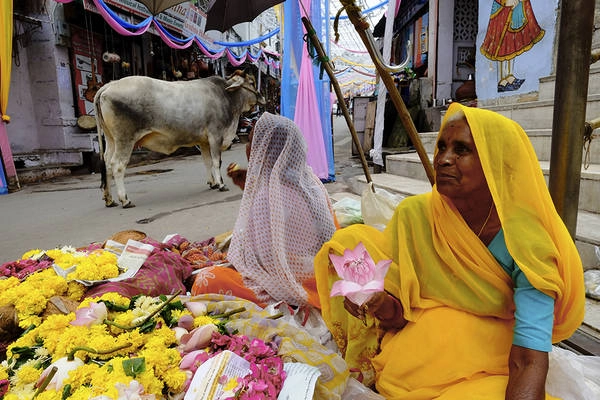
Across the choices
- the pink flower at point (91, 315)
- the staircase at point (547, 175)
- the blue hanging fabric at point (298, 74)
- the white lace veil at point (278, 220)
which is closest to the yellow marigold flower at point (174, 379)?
the pink flower at point (91, 315)

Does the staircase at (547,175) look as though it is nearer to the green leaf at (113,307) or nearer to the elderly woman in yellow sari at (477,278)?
the elderly woman in yellow sari at (477,278)

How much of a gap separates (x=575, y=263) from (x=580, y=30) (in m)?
0.89

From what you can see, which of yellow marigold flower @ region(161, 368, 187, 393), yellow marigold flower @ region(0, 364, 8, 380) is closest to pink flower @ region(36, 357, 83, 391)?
yellow marigold flower @ region(0, 364, 8, 380)

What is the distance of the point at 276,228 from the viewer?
7.43ft

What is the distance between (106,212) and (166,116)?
5.64 feet

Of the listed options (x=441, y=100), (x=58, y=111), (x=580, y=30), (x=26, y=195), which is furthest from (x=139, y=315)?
(x=58, y=111)

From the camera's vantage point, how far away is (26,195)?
6.95 m

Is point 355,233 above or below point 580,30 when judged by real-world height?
below

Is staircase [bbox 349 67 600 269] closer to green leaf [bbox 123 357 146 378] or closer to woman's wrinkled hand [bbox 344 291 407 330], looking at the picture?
woman's wrinkled hand [bbox 344 291 407 330]

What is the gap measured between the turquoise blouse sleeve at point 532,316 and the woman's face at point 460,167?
0.28m

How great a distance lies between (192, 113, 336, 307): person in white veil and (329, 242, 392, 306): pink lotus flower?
1127 millimetres

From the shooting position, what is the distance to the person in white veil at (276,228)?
2.28 metres

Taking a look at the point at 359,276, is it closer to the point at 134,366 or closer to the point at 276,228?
the point at 134,366

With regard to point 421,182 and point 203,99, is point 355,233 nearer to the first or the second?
point 421,182
